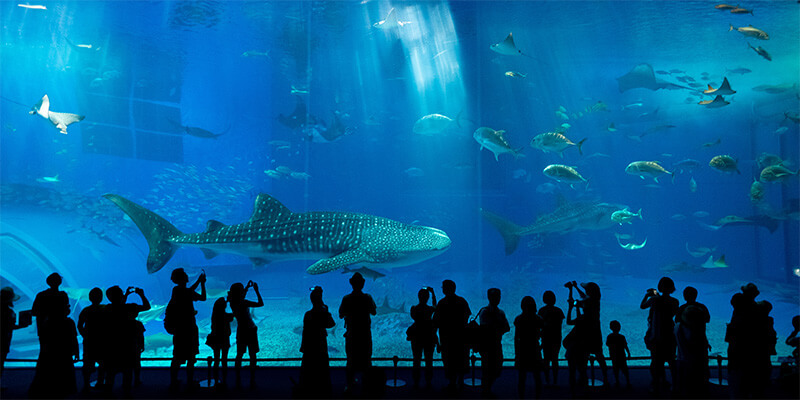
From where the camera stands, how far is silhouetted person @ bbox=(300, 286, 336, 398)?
3736 mm

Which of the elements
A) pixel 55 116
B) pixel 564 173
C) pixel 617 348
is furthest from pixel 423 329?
pixel 55 116

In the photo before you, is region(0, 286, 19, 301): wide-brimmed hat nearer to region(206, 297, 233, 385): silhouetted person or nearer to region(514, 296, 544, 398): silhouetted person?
region(206, 297, 233, 385): silhouetted person

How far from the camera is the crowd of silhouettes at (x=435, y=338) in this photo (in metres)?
3.72

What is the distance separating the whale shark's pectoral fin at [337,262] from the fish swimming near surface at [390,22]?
13.4m

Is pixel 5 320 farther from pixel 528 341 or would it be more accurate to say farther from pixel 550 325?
pixel 550 325

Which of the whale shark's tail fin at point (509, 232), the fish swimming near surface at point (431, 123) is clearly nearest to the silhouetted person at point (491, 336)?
the whale shark's tail fin at point (509, 232)

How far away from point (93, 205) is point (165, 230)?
42.8 ft

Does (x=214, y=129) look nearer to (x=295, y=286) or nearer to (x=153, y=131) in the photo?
(x=153, y=131)

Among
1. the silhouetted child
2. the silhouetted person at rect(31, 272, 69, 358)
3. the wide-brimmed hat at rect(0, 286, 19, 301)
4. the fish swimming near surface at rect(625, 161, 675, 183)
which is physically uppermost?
the fish swimming near surface at rect(625, 161, 675, 183)

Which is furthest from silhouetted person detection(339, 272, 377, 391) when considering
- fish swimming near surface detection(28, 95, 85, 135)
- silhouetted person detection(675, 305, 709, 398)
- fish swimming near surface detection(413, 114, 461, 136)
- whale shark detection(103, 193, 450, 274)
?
fish swimming near surface detection(413, 114, 461, 136)

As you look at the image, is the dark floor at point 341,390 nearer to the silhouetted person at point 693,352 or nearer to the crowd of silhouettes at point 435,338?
the crowd of silhouettes at point 435,338

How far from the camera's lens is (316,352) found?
12.3ft

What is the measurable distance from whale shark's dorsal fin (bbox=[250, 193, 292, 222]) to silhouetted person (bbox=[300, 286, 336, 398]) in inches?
110

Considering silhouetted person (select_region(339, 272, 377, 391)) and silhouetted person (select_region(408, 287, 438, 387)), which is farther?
silhouetted person (select_region(408, 287, 438, 387))
